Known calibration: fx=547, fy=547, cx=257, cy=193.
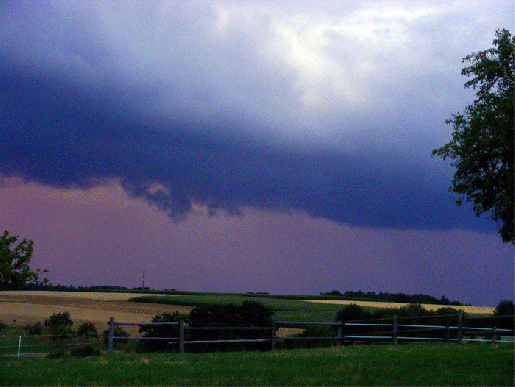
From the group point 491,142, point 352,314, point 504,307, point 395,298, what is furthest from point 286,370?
point 395,298

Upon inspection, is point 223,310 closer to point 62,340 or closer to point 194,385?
point 62,340

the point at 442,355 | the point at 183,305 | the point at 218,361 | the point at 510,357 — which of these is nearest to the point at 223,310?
the point at 218,361

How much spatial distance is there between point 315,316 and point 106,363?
107ft

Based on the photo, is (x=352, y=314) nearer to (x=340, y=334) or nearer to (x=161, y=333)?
(x=340, y=334)

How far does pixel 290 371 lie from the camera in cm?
1497

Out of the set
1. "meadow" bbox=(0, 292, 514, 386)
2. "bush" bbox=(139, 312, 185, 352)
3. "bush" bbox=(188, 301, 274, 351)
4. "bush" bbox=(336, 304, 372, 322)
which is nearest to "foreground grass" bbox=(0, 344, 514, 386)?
"meadow" bbox=(0, 292, 514, 386)

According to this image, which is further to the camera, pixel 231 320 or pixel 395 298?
pixel 395 298

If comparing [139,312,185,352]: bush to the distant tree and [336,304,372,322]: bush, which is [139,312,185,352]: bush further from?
A: the distant tree

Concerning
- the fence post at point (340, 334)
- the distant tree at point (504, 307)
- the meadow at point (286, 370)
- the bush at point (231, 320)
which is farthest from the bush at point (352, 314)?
the meadow at point (286, 370)

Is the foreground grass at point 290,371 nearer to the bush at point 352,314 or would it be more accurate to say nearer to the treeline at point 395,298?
the bush at point 352,314

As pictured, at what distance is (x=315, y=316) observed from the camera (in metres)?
48.2

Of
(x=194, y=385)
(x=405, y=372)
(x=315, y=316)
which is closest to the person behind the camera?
(x=194, y=385)

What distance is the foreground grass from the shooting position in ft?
43.7

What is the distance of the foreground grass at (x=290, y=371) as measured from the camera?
13.3 meters
